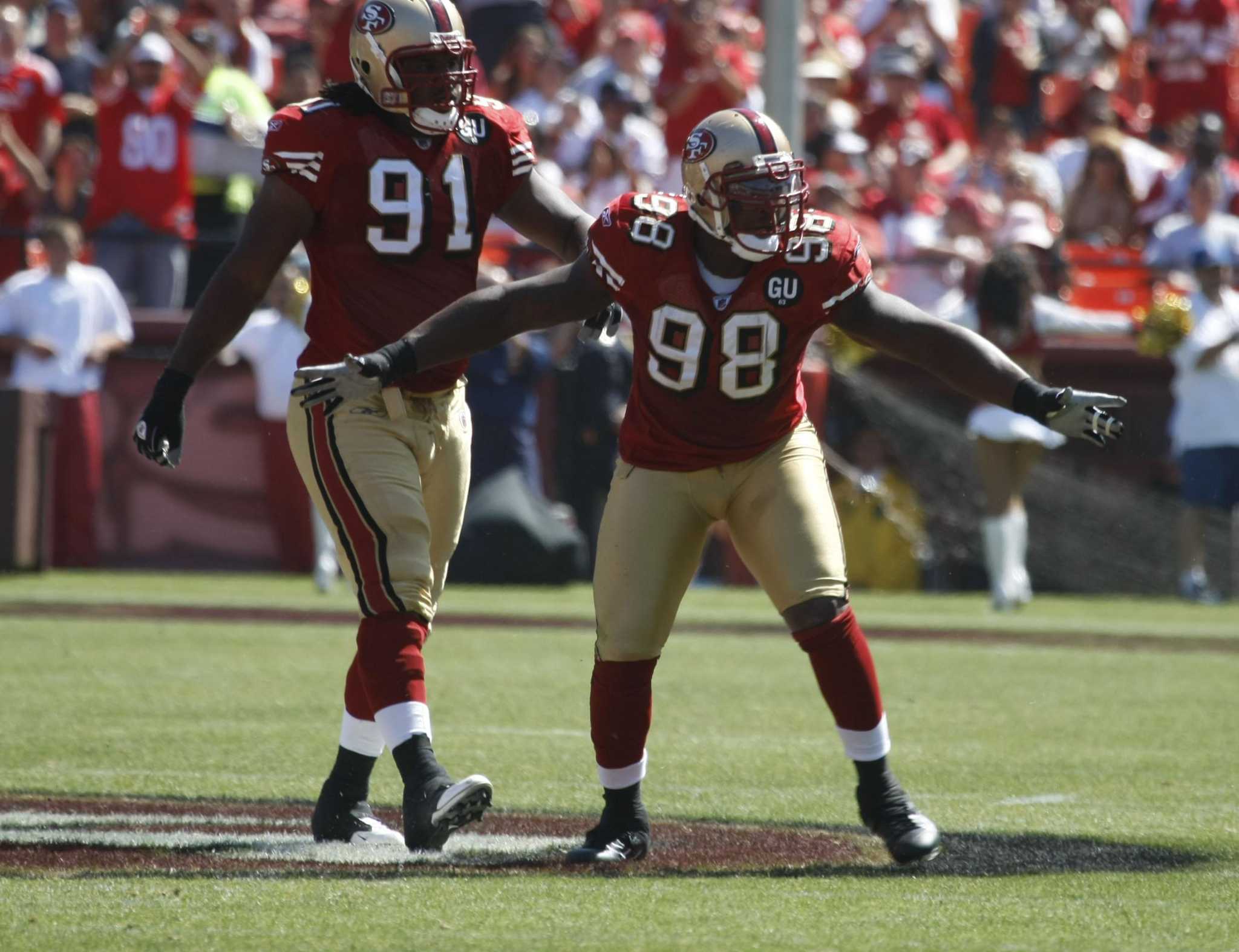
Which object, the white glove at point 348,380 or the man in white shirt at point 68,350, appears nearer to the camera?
the white glove at point 348,380

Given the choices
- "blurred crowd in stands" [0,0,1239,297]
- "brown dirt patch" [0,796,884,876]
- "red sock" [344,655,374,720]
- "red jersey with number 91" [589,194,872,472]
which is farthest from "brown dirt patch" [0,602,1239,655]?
"red jersey with number 91" [589,194,872,472]

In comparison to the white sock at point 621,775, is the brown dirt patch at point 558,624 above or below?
below

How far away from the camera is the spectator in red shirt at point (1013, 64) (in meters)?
16.2

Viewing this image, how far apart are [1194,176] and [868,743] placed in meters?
9.35

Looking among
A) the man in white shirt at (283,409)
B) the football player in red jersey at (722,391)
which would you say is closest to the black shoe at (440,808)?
the football player in red jersey at (722,391)

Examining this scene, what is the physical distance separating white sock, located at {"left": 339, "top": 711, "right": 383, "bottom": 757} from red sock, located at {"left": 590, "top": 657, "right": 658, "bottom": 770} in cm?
59

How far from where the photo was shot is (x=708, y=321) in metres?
4.84

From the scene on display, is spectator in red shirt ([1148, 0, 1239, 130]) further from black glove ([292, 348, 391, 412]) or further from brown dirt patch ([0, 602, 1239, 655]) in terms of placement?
black glove ([292, 348, 391, 412])

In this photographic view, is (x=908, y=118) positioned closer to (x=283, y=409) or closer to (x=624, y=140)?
(x=624, y=140)

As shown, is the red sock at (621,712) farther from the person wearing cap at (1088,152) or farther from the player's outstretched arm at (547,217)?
the person wearing cap at (1088,152)

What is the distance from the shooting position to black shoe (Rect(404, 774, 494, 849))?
4625 millimetres

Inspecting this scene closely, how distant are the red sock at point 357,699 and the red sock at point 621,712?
0.60m

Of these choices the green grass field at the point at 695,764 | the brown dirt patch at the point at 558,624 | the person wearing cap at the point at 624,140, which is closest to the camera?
the green grass field at the point at 695,764

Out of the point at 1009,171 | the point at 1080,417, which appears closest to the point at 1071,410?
the point at 1080,417
